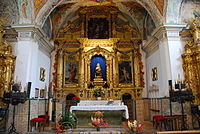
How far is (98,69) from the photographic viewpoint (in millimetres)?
11211

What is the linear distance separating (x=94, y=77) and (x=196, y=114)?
6117 mm

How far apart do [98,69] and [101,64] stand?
27.4 inches

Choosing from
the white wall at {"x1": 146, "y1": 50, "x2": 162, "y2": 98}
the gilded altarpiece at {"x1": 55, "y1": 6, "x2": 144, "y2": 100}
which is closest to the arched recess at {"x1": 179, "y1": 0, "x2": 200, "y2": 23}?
the white wall at {"x1": 146, "y1": 50, "x2": 162, "y2": 98}

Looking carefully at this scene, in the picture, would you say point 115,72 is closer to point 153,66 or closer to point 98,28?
point 153,66

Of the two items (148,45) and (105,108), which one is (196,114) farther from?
(148,45)

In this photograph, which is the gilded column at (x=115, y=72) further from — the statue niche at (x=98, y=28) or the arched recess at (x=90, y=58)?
the statue niche at (x=98, y=28)

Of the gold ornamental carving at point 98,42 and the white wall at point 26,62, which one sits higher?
the gold ornamental carving at point 98,42

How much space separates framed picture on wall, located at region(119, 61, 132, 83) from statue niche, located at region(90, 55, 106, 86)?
3.62ft

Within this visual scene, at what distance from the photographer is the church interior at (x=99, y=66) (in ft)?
23.9

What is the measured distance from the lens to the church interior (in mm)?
7297

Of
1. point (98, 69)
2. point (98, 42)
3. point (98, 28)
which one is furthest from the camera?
point (98, 28)

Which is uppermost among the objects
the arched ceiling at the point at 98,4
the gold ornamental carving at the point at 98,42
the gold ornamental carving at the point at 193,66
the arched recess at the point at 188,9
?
the arched ceiling at the point at 98,4

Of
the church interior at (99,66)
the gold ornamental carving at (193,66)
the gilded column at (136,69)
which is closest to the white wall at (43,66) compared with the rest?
the church interior at (99,66)

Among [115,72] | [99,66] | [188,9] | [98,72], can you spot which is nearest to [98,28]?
[99,66]
